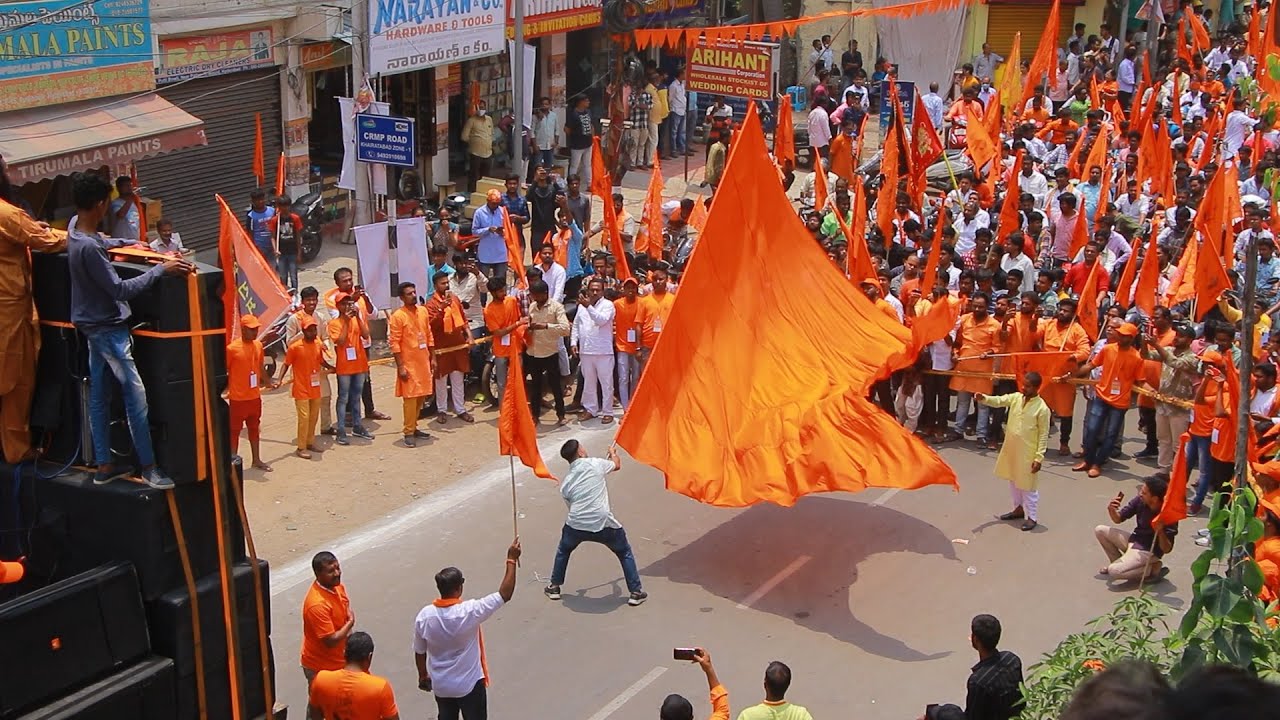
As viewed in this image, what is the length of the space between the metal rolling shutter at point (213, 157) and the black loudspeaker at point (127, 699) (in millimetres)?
12892

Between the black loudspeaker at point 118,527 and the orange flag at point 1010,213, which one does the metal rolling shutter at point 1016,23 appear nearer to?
the orange flag at point 1010,213

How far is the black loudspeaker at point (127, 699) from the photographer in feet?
16.7

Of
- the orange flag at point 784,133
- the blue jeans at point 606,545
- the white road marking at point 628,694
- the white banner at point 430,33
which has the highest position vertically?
the white banner at point 430,33

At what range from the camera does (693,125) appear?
1059 inches

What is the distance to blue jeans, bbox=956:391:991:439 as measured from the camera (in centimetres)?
1370

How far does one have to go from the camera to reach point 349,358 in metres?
13.2

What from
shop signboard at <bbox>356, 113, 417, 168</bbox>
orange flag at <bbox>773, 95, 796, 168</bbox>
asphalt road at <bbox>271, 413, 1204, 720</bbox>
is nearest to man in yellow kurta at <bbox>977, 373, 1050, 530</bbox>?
asphalt road at <bbox>271, 413, 1204, 720</bbox>

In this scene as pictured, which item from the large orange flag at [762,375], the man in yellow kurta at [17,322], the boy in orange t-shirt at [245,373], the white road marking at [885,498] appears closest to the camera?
the man in yellow kurta at [17,322]

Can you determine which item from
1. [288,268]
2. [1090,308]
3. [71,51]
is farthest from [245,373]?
[1090,308]

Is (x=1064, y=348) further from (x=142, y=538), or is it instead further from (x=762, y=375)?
(x=142, y=538)

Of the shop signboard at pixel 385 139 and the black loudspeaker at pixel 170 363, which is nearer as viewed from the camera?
the black loudspeaker at pixel 170 363

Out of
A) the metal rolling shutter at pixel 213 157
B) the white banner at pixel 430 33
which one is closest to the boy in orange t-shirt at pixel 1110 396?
the metal rolling shutter at pixel 213 157

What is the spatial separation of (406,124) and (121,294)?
9.50 m

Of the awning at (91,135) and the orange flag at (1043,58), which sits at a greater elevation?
the orange flag at (1043,58)
